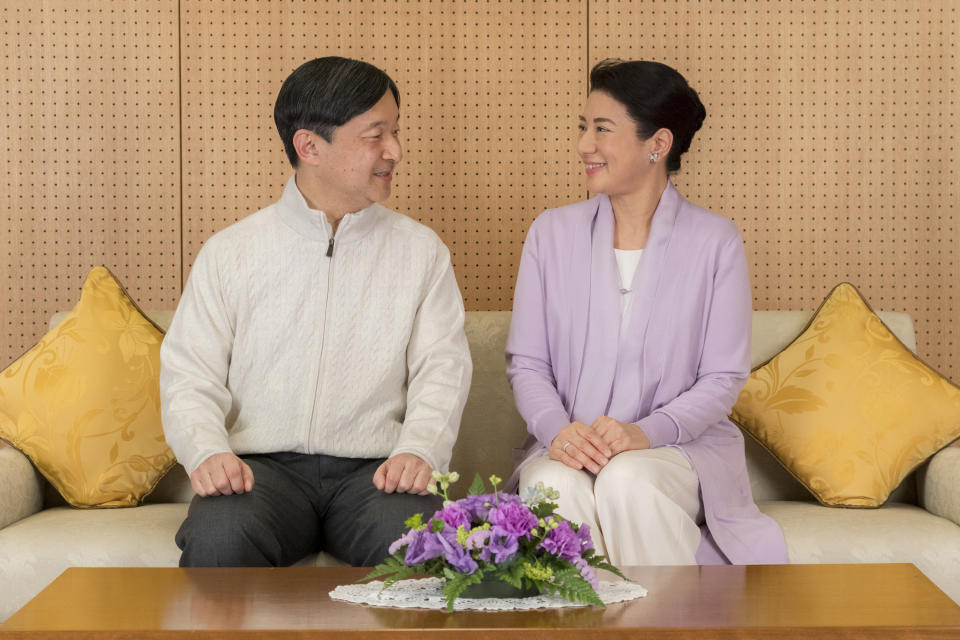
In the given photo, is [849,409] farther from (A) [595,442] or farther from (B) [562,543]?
(B) [562,543]

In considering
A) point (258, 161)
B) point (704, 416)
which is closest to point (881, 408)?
point (704, 416)

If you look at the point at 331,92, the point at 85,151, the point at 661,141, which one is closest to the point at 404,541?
the point at 331,92

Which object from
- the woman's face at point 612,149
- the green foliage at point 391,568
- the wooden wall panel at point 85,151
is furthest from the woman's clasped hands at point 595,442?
the wooden wall panel at point 85,151

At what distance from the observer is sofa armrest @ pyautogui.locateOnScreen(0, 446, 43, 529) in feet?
9.34

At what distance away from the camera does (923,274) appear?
4102 millimetres

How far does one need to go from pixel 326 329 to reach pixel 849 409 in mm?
1473

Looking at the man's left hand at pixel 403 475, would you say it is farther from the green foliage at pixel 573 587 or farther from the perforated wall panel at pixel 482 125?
the perforated wall panel at pixel 482 125

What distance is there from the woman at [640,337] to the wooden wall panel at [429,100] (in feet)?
3.01

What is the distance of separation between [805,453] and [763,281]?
1.13 meters

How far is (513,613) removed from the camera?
1.77 metres

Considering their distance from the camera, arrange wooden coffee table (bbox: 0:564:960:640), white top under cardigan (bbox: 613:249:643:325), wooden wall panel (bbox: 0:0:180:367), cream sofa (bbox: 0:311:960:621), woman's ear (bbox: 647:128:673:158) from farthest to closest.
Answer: wooden wall panel (bbox: 0:0:180:367)
woman's ear (bbox: 647:128:673:158)
white top under cardigan (bbox: 613:249:643:325)
cream sofa (bbox: 0:311:960:621)
wooden coffee table (bbox: 0:564:960:640)

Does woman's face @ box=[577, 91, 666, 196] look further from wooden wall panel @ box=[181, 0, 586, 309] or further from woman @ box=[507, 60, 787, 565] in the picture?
wooden wall panel @ box=[181, 0, 586, 309]

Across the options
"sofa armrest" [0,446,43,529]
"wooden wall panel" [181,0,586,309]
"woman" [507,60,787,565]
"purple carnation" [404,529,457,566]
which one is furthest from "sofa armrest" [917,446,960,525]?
"sofa armrest" [0,446,43,529]

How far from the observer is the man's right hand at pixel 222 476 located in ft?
8.23
